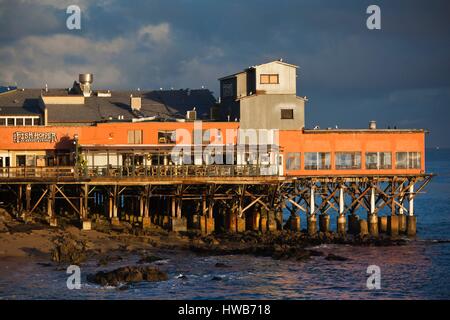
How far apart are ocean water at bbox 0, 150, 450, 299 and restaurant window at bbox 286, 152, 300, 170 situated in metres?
10.3

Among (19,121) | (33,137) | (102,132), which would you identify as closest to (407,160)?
Result: (102,132)

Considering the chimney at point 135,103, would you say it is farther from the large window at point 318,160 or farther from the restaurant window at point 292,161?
the large window at point 318,160

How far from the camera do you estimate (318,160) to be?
7919 centimetres

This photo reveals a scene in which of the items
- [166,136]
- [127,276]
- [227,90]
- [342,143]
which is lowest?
[127,276]

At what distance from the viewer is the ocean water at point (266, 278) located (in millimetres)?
52625

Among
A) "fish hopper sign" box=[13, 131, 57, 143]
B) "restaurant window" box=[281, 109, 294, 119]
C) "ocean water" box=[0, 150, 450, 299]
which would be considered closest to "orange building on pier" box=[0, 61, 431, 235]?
"fish hopper sign" box=[13, 131, 57, 143]

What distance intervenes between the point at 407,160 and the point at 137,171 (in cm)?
2195

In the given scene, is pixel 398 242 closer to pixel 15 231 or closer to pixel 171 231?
pixel 171 231

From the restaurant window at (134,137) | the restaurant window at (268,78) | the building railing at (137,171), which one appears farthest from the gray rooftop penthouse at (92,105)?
the building railing at (137,171)

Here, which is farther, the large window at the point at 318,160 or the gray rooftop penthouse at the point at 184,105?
the gray rooftop penthouse at the point at 184,105

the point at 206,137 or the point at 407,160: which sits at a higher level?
the point at 206,137

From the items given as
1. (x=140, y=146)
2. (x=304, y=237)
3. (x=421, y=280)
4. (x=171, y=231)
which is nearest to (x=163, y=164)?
(x=140, y=146)

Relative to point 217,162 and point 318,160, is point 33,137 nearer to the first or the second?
point 217,162

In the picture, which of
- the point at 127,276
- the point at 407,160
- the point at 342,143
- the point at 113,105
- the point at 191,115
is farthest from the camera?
the point at 113,105
